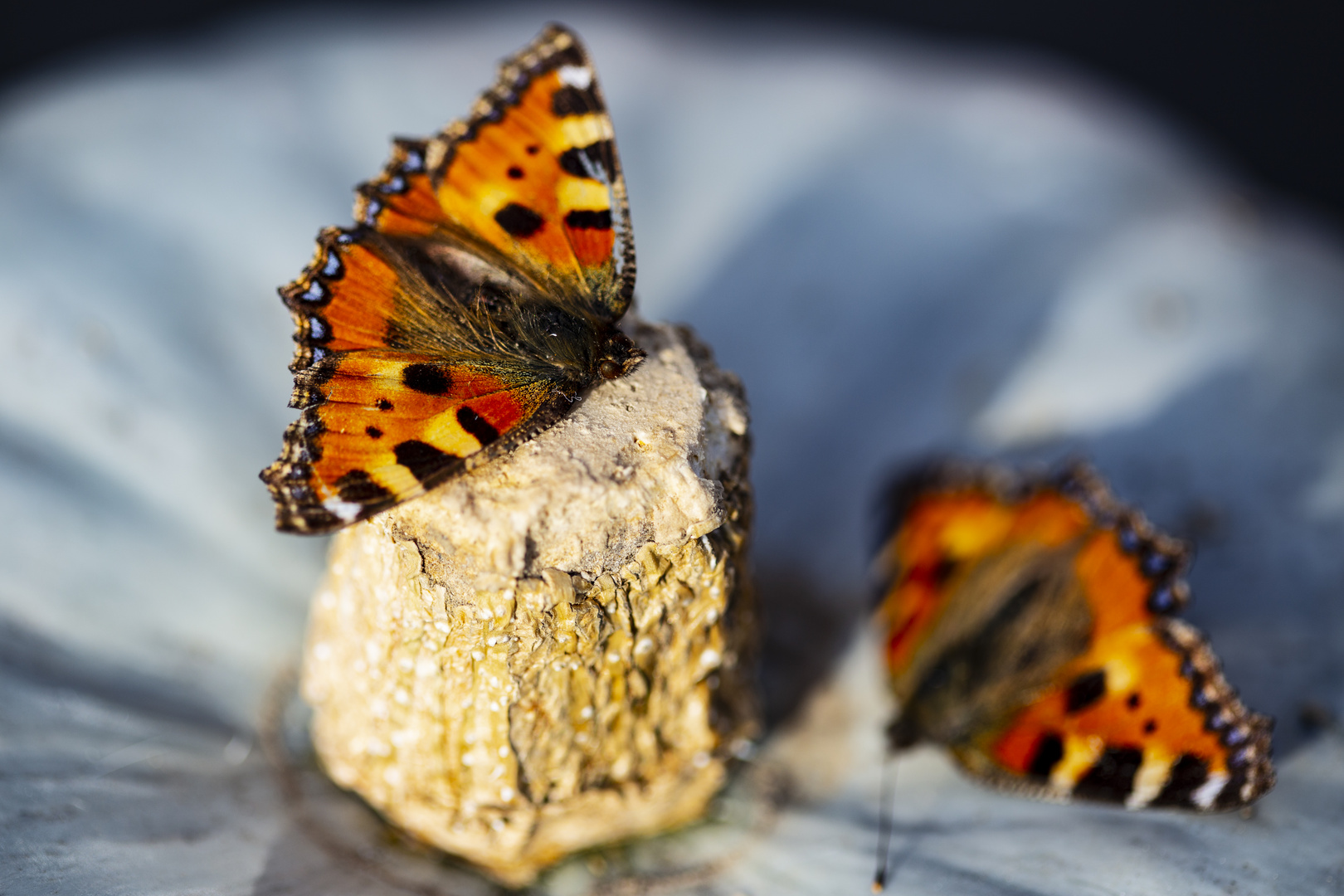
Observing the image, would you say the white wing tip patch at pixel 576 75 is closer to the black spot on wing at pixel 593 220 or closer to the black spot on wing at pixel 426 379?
the black spot on wing at pixel 593 220

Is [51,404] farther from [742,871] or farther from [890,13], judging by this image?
Result: [890,13]

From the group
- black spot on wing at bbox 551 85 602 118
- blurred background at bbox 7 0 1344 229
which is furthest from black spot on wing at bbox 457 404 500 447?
blurred background at bbox 7 0 1344 229

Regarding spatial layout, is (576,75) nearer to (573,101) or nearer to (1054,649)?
(573,101)

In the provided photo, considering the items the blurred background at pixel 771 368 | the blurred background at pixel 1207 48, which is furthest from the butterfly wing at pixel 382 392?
the blurred background at pixel 1207 48

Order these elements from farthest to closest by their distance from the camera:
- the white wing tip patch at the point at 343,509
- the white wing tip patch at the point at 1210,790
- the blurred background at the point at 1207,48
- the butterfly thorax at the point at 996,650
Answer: the blurred background at the point at 1207,48 → the butterfly thorax at the point at 996,650 → the white wing tip patch at the point at 1210,790 → the white wing tip patch at the point at 343,509

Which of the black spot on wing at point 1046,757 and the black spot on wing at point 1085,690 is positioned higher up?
the black spot on wing at point 1085,690

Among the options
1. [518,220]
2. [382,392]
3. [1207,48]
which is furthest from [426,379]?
[1207,48]

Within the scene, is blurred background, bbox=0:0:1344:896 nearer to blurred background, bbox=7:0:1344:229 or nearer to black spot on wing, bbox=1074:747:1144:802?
black spot on wing, bbox=1074:747:1144:802
